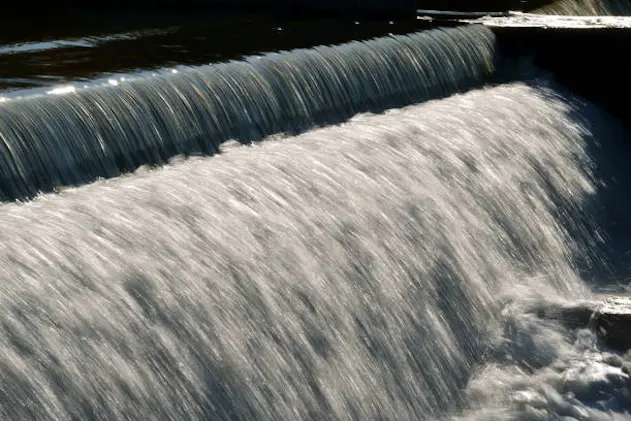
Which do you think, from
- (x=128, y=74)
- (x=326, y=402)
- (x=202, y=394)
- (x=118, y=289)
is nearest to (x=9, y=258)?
(x=118, y=289)

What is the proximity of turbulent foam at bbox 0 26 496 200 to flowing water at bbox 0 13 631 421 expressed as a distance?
1.1 inches

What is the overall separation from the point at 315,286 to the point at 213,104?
6.30 feet

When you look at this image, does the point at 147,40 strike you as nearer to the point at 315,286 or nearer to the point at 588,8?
the point at 315,286

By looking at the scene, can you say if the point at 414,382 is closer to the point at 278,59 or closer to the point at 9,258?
the point at 9,258

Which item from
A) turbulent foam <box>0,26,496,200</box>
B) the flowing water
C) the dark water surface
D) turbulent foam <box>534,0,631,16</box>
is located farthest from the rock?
turbulent foam <box>534,0,631,16</box>

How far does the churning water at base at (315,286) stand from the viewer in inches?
228

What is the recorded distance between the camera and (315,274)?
7219mm

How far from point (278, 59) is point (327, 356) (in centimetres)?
334

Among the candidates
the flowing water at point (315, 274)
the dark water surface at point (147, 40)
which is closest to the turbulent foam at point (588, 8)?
the dark water surface at point (147, 40)

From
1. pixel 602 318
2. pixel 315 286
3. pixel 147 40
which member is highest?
pixel 147 40

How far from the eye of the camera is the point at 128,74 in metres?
8.80

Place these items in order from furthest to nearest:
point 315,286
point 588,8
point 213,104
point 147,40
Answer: point 588,8 → point 147,40 → point 213,104 → point 315,286

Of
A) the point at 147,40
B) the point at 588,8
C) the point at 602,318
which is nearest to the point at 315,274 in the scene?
the point at 602,318

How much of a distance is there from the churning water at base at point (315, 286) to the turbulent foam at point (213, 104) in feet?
0.80
